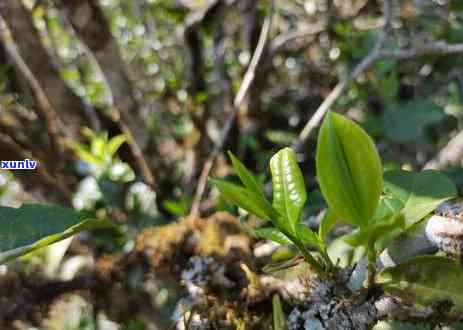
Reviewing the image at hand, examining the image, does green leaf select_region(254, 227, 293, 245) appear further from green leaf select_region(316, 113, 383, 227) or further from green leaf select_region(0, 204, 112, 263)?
green leaf select_region(0, 204, 112, 263)

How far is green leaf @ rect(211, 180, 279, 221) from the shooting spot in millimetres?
513

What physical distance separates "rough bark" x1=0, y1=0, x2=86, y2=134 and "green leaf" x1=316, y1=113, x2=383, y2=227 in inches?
40.0

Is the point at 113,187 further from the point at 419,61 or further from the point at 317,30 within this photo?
the point at 419,61

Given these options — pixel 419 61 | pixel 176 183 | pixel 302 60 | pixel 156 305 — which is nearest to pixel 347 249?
pixel 156 305

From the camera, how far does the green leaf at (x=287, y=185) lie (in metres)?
0.54

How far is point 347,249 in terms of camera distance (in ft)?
2.17

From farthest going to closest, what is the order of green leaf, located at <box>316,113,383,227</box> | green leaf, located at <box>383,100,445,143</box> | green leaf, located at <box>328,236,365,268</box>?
green leaf, located at <box>383,100,445,143</box>, green leaf, located at <box>328,236,365,268</box>, green leaf, located at <box>316,113,383,227</box>

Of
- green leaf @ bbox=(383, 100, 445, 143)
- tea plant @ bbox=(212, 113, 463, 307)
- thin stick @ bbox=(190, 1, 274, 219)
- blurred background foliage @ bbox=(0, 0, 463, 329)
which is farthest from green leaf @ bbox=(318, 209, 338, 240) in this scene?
green leaf @ bbox=(383, 100, 445, 143)

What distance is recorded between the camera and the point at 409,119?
1.40 m

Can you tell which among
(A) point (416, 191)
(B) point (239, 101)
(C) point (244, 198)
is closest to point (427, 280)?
(A) point (416, 191)

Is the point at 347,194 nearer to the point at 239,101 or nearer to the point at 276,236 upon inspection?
the point at 276,236

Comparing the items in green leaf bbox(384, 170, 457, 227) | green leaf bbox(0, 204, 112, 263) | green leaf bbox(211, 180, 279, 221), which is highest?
green leaf bbox(211, 180, 279, 221)

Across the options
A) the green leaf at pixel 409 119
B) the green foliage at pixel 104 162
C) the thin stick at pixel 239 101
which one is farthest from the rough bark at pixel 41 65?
the green leaf at pixel 409 119

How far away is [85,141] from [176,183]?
0.28 m
